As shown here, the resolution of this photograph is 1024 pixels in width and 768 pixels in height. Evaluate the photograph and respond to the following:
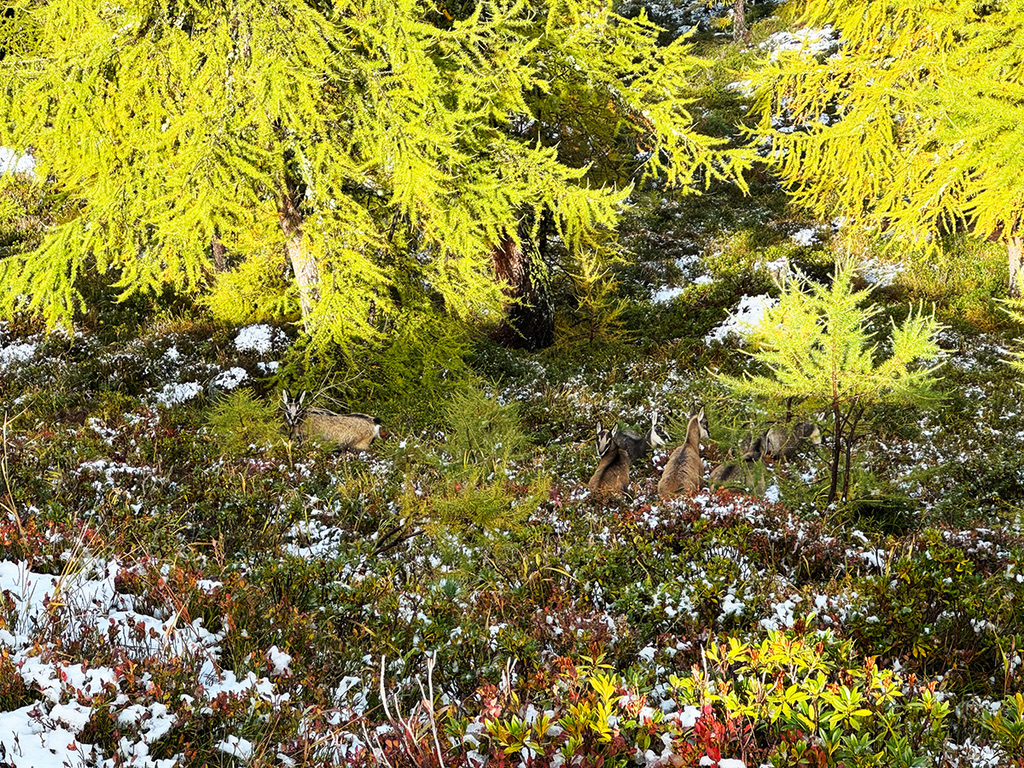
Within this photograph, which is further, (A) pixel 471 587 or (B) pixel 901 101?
(B) pixel 901 101

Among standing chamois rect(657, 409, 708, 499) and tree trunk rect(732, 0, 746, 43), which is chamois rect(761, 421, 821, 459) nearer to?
standing chamois rect(657, 409, 708, 499)

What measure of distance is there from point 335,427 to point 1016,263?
1220cm

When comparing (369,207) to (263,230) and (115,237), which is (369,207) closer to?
(263,230)

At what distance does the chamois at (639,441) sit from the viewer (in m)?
7.49

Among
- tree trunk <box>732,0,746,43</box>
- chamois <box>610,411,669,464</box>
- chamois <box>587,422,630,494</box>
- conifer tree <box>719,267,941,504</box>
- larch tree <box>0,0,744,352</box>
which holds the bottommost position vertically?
chamois <box>610,411,669,464</box>

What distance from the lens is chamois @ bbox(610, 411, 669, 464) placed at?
7.49 m

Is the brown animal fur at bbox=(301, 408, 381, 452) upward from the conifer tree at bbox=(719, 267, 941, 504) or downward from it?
downward

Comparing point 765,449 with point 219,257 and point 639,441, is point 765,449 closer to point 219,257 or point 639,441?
point 639,441

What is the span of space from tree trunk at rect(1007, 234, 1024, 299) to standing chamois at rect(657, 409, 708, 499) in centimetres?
888

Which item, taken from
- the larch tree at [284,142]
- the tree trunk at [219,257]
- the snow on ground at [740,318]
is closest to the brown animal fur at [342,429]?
the larch tree at [284,142]

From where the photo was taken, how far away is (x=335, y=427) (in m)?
7.00

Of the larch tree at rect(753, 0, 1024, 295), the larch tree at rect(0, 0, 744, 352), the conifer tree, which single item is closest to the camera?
the conifer tree

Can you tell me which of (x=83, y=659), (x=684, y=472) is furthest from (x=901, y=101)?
(x=83, y=659)

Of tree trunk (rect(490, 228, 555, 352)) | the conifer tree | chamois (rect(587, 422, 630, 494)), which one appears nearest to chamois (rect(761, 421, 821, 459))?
chamois (rect(587, 422, 630, 494))
